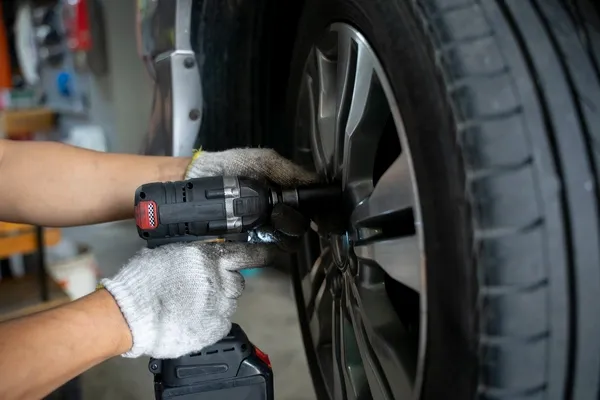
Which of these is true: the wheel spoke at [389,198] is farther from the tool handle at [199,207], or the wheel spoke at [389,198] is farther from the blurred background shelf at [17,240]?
the blurred background shelf at [17,240]

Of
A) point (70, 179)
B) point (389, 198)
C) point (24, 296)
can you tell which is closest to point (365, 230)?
point (389, 198)

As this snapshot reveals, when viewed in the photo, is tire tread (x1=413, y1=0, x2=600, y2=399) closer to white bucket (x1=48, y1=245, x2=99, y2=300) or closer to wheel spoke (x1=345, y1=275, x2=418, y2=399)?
wheel spoke (x1=345, y1=275, x2=418, y2=399)

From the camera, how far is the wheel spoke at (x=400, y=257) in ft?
1.98

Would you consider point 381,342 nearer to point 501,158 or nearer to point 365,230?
point 365,230

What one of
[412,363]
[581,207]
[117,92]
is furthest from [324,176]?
[117,92]

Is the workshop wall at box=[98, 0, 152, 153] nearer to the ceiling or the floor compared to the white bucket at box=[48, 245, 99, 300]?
nearer to the ceiling

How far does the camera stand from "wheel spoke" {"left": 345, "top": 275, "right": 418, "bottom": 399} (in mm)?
708

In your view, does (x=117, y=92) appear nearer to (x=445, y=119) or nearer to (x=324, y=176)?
(x=324, y=176)

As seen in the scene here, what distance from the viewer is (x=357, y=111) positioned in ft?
2.56

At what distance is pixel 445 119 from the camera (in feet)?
1.77

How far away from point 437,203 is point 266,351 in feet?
3.80

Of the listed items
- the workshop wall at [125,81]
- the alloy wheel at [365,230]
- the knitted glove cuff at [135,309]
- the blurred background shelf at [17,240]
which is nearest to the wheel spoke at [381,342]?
the alloy wheel at [365,230]


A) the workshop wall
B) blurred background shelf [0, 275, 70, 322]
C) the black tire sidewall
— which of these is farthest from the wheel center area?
the workshop wall

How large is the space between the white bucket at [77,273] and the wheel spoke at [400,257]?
175cm
